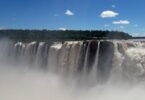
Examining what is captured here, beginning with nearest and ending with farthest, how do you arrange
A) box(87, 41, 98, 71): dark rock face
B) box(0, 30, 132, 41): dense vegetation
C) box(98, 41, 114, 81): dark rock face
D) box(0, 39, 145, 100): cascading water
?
box(0, 39, 145, 100): cascading water
box(98, 41, 114, 81): dark rock face
box(87, 41, 98, 71): dark rock face
box(0, 30, 132, 41): dense vegetation

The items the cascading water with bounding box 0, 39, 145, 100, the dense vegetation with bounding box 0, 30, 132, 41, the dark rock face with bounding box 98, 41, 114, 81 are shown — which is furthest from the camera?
the dense vegetation with bounding box 0, 30, 132, 41

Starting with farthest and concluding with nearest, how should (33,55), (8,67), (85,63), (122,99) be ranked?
1. (8,67)
2. (33,55)
3. (85,63)
4. (122,99)

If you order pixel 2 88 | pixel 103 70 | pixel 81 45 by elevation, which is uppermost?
pixel 81 45

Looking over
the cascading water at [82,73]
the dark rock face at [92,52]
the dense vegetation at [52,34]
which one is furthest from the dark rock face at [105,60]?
the dense vegetation at [52,34]

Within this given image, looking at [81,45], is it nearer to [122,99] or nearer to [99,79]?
[99,79]

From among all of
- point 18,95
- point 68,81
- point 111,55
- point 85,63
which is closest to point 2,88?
point 18,95

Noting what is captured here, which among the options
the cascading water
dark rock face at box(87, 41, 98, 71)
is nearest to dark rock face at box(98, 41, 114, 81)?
the cascading water

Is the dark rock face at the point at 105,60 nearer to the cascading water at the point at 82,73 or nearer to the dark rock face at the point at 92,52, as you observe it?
the cascading water at the point at 82,73

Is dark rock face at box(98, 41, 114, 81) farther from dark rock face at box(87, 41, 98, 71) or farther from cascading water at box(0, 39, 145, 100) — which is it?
dark rock face at box(87, 41, 98, 71)
